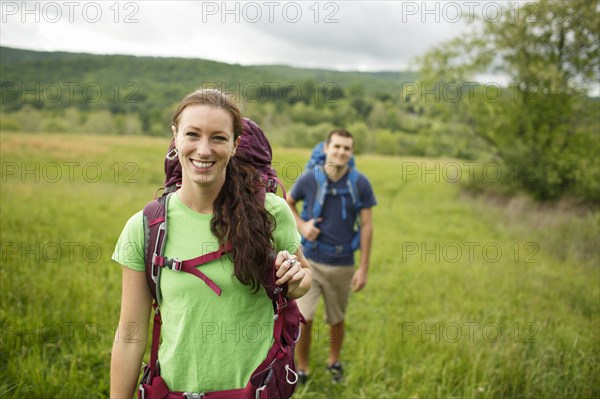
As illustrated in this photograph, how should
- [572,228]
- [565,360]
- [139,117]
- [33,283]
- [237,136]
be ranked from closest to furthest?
[237,136]
[565,360]
[33,283]
[572,228]
[139,117]

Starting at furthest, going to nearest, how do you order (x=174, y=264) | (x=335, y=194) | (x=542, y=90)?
1. (x=542, y=90)
2. (x=335, y=194)
3. (x=174, y=264)

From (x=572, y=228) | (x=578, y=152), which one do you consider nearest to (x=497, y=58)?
(x=578, y=152)

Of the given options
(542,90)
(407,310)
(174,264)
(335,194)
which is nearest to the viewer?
(174,264)

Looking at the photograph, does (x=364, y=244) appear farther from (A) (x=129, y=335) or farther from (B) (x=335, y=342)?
(A) (x=129, y=335)

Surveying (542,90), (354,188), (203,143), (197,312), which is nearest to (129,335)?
(197,312)

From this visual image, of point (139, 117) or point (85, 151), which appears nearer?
point (85, 151)

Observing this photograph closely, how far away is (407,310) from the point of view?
224 inches

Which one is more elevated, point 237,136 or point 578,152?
point 578,152

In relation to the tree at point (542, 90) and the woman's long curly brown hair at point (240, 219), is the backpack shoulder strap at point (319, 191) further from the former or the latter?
the tree at point (542, 90)

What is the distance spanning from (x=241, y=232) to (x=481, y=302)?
16.9 ft

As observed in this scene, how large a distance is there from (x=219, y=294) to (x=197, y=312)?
126mm

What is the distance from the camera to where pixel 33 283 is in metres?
4.71

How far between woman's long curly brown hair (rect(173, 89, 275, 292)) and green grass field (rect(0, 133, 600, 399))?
5.79ft

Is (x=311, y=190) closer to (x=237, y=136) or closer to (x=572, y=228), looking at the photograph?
(x=237, y=136)
